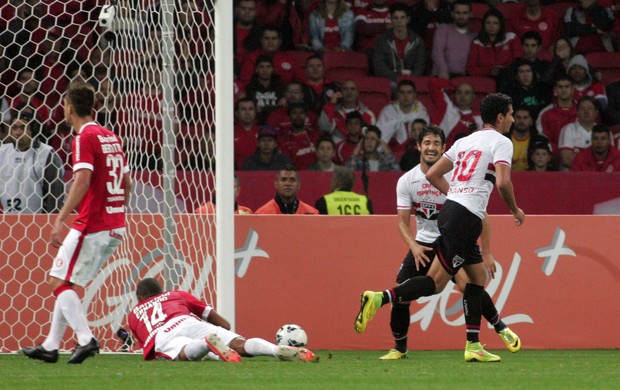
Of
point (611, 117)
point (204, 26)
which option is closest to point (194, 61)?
point (204, 26)

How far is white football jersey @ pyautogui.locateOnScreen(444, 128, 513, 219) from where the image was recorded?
7797mm

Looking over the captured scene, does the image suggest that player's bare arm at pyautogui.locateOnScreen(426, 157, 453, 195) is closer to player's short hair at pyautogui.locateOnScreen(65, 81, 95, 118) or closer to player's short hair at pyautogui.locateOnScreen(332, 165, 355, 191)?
player's short hair at pyautogui.locateOnScreen(65, 81, 95, 118)

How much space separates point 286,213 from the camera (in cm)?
1130

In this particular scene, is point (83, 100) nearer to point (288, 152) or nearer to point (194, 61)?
point (194, 61)

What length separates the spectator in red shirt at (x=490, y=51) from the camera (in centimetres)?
1559

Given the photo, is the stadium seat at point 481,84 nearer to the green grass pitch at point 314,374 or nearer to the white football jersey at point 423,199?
the white football jersey at point 423,199

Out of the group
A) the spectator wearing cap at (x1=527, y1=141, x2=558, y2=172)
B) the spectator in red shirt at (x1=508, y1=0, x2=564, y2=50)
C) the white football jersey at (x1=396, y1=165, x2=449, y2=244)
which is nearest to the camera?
the white football jersey at (x1=396, y1=165, x2=449, y2=244)

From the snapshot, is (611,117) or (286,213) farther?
(611,117)

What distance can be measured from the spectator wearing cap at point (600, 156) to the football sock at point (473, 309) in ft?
19.7

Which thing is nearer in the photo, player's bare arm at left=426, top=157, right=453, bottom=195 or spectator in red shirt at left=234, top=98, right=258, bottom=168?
player's bare arm at left=426, top=157, right=453, bottom=195

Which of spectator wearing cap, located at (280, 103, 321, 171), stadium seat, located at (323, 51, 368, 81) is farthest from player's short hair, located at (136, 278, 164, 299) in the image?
stadium seat, located at (323, 51, 368, 81)

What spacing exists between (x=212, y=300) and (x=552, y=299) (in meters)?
3.05

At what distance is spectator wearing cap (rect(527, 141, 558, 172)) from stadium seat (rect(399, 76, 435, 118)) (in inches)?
59.7

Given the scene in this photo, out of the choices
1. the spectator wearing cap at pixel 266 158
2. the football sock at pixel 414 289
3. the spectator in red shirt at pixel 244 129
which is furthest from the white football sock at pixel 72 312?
the spectator in red shirt at pixel 244 129
